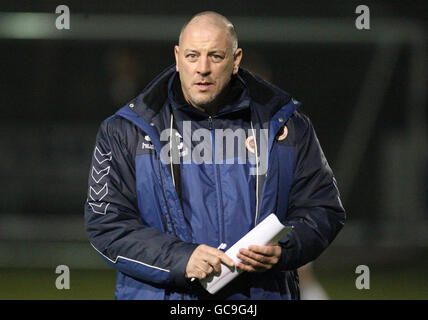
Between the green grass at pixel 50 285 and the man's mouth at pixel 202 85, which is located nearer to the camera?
the man's mouth at pixel 202 85

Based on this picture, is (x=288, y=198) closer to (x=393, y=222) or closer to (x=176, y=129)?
(x=176, y=129)

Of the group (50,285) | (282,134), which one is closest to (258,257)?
(282,134)

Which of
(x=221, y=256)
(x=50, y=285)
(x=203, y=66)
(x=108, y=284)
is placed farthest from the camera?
(x=108, y=284)

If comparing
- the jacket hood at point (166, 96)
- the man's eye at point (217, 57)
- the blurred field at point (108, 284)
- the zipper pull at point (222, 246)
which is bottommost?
the blurred field at point (108, 284)

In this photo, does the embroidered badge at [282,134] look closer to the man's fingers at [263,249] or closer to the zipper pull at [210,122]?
the zipper pull at [210,122]

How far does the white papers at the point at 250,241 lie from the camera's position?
2289 millimetres

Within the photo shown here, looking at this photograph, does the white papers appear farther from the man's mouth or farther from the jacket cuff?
the man's mouth

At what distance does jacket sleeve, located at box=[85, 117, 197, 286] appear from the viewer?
7.82 feet

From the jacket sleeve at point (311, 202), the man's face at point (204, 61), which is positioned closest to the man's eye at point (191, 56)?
the man's face at point (204, 61)

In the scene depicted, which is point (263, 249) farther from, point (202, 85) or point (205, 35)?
point (205, 35)

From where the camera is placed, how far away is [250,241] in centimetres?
231

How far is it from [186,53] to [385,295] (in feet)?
12.3

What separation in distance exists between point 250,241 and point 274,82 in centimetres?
462

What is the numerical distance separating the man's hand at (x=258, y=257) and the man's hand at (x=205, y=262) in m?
0.04
